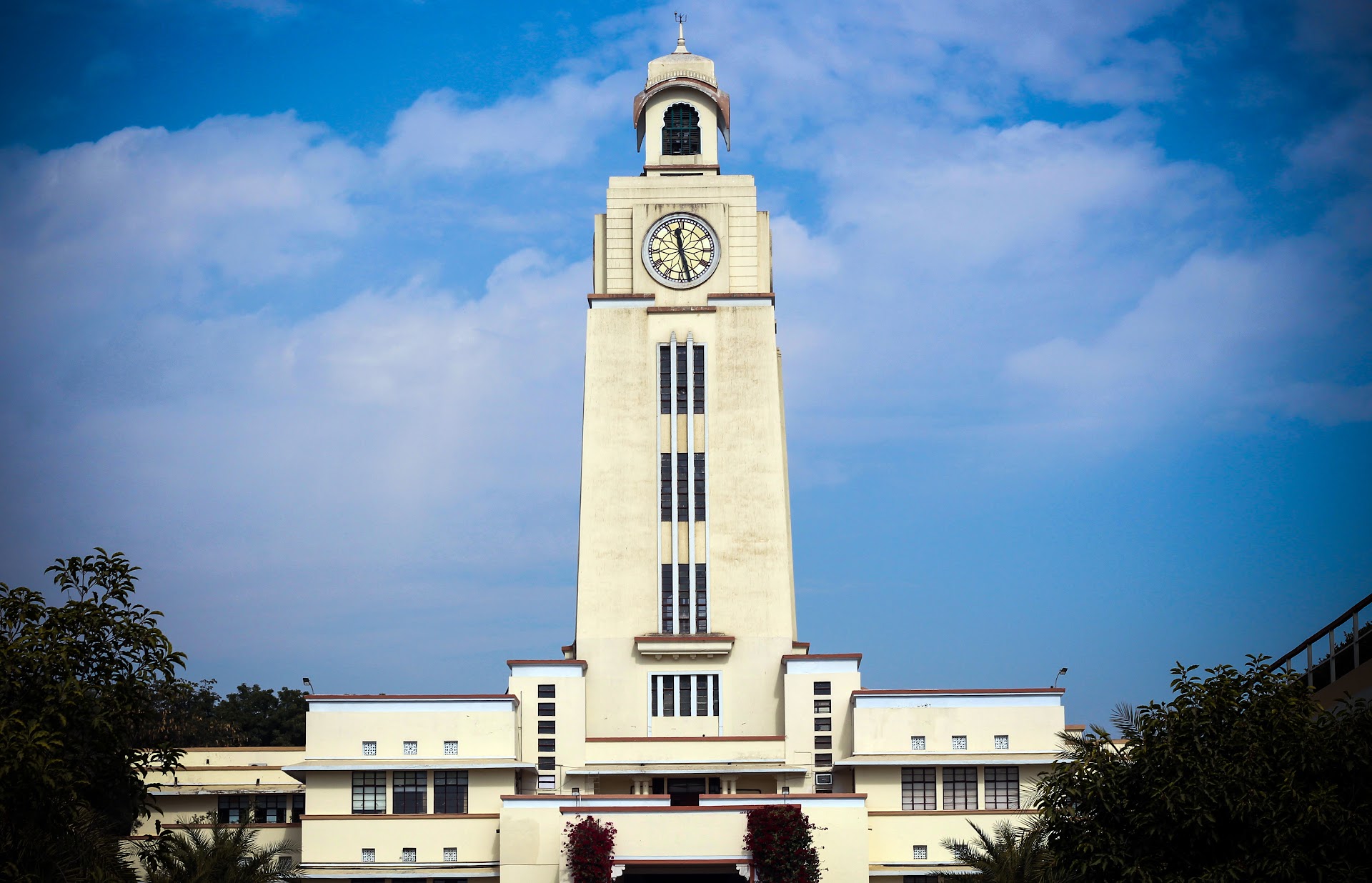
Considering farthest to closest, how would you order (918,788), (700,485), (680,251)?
(680,251) < (700,485) < (918,788)

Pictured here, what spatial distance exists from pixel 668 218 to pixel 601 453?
9.60m

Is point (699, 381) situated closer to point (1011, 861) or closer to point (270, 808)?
point (270, 808)

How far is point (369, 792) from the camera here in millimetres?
48625

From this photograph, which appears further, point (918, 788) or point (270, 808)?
point (270, 808)

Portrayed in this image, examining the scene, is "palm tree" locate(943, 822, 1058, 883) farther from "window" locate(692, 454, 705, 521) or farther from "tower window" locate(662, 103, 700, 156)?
"tower window" locate(662, 103, 700, 156)

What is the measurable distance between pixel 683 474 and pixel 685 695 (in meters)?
7.97

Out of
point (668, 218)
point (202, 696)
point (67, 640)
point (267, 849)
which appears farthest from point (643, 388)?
point (202, 696)

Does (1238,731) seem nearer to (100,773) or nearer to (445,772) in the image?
(100,773)

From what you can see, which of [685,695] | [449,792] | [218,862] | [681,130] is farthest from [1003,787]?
[681,130]

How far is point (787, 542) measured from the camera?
54.2 meters

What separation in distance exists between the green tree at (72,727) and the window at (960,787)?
28.2m

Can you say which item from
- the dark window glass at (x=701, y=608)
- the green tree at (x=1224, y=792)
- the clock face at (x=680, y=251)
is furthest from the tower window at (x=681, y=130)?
the green tree at (x=1224, y=792)

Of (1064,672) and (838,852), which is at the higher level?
(1064,672)

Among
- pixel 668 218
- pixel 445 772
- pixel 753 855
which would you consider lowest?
pixel 753 855
